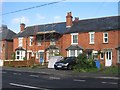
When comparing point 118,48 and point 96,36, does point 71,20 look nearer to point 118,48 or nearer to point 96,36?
point 96,36

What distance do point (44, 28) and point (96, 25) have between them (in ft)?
43.4

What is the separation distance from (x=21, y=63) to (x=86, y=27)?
481 inches

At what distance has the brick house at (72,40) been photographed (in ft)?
143

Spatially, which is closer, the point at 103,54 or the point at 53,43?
the point at 103,54

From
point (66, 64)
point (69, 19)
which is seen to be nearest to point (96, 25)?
point (69, 19)

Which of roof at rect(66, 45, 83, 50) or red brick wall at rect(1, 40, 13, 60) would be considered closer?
roof at rect(66, 45, 83, 50)

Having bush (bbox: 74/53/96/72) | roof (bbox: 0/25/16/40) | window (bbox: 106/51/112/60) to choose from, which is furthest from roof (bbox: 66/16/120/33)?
roof (bbox: 0/25/16/40)

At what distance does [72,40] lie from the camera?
48.7 metres

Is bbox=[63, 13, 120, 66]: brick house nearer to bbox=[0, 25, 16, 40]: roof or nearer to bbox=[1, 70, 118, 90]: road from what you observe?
bbox=[0, 25, 16, 40]: roof

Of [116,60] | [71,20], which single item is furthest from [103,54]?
[71,20]

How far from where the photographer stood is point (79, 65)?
30.9 metres

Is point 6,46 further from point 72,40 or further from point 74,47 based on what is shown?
point 74,47

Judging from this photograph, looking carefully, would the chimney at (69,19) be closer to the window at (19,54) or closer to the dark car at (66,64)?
the window at (19,54)

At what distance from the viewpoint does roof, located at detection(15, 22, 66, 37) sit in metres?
53.2
